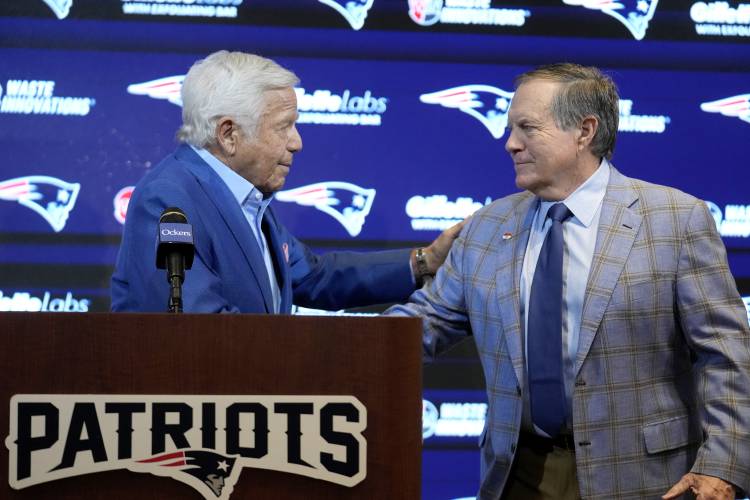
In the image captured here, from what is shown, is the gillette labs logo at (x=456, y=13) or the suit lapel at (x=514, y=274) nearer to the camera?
the suit lapel at (x=514, y=274)

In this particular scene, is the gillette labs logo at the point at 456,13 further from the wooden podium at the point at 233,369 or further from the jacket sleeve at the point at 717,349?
the wooden podium at the point at 233,369

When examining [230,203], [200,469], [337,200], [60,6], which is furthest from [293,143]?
[60,6]

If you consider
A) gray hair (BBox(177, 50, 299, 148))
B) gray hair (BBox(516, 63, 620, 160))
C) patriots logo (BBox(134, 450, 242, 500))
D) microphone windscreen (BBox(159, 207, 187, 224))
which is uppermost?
gray hair (BBox(177, 50, 299, 148))

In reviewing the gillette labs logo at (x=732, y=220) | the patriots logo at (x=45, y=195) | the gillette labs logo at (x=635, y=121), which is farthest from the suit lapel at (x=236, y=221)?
the gillette labs logo at (x=732, y=220)

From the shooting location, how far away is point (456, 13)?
4.19 metres

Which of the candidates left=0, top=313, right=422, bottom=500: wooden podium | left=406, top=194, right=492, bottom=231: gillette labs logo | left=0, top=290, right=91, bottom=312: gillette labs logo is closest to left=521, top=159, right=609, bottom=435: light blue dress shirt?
left=0, top=313, right=422, bottom=500: wooden podium

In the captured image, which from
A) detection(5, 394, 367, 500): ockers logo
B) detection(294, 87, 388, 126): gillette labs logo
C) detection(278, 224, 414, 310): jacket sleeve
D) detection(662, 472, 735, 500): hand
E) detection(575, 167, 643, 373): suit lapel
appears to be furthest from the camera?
detection(294, 87, 388, 126): gillette labs logo

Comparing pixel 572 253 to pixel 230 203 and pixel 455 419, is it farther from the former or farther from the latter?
pixel 455 419

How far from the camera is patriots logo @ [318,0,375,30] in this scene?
4.16 meters

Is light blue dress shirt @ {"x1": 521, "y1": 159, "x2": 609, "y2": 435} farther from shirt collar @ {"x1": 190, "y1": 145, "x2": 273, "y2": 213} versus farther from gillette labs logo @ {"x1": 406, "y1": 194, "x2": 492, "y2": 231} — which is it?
gillette labs logo @ {"x1": 406, "y1": 194, "x2": 492, "y2": 231}

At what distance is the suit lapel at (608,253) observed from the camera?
8.27ft

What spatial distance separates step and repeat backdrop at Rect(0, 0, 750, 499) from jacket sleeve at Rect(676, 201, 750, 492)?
1694mm

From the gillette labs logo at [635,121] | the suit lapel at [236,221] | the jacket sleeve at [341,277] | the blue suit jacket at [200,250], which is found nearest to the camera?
the blue suit jacket at [200,250]

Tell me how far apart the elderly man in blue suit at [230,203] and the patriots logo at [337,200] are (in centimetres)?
69
